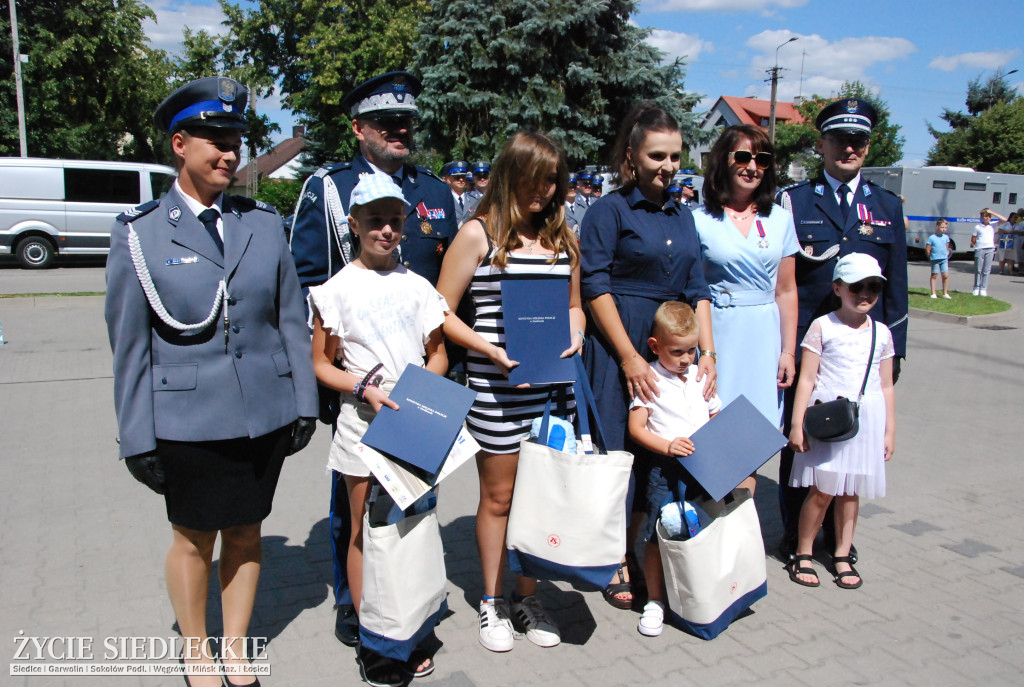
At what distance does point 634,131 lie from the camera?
11.2 feet

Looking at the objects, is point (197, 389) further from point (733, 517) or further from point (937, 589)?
point (937, 589)

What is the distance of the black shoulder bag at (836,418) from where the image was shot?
3.60 m

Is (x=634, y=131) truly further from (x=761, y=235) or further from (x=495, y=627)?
(x=495, y=627)

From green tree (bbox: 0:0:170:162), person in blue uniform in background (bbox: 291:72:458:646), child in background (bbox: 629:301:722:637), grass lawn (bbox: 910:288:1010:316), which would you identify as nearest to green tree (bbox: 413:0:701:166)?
grass lawn (bbox: 910:288:1010:316)

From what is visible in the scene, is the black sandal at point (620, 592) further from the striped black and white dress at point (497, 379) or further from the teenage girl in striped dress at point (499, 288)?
the striped black and white dress at point (497, 379)

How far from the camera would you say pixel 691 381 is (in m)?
3.34

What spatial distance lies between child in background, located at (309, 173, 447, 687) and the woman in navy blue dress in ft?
2.60

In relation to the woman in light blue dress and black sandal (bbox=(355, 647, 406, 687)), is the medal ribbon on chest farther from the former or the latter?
black sandal (bbox=(355, 647, 406, 687))

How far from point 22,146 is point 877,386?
25332 mm

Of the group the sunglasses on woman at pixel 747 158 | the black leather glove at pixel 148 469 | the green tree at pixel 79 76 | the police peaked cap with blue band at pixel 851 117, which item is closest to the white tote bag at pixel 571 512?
the black leather glove at pixel 148 469

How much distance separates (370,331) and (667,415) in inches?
51.7

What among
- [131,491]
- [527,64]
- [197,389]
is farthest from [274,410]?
[527,64]

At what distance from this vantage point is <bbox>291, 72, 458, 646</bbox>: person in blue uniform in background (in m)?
3.05

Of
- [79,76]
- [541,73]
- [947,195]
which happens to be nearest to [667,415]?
[541,73]
